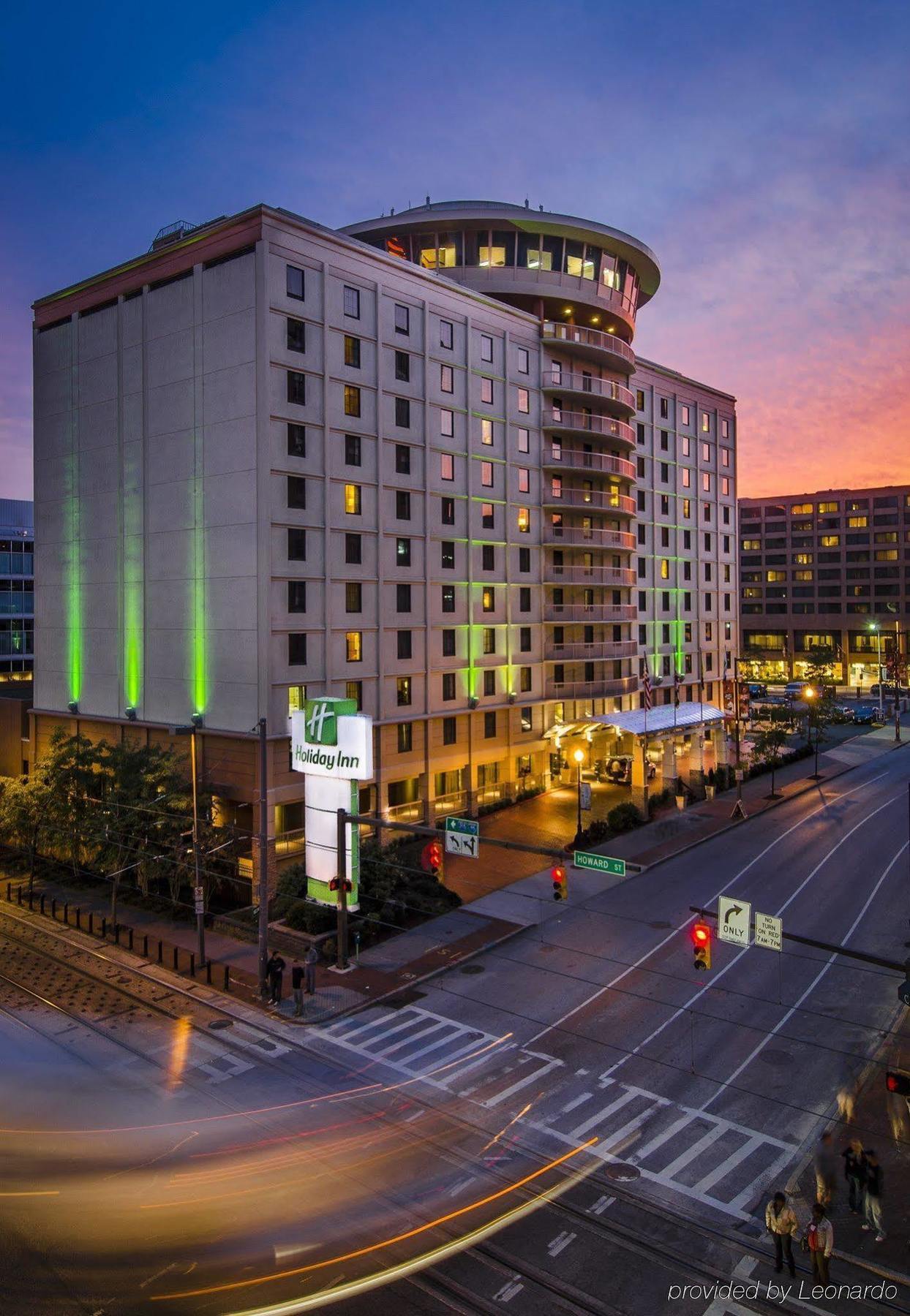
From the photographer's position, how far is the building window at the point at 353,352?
134 ft

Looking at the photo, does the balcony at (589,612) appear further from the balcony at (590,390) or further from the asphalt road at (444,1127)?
the asphalt road at (444,1127)

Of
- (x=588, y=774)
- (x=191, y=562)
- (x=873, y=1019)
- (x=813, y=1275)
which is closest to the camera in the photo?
(x=813, y=1275)

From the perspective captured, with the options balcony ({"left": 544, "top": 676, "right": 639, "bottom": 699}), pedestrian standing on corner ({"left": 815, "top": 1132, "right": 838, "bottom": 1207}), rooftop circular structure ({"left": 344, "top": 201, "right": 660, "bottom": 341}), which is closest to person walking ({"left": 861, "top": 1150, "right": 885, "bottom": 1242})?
pedestrian standing on corner ({"left": 815, "top": 1132, "right": 838, "bottom": 1207})

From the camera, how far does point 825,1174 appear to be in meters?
15.5

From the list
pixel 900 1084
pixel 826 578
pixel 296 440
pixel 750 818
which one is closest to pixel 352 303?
pixel 296 440

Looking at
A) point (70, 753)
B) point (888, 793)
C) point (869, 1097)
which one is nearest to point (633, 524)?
point (888, 793)

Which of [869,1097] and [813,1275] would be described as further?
[869,1097]

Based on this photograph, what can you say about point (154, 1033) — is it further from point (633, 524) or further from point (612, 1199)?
point (633, 524)

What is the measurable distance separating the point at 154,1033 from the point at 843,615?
13377 cm

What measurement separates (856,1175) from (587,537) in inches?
1717

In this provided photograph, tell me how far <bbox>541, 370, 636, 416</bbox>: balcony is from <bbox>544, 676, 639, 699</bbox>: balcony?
1803 centimetres

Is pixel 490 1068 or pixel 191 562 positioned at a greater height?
pixel 191 562

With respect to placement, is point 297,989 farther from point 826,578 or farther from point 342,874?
point 826,578

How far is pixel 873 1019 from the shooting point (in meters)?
24.3
